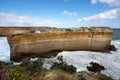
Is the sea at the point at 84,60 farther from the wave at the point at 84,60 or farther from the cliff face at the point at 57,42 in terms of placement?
the cliff face at the point at 57,42

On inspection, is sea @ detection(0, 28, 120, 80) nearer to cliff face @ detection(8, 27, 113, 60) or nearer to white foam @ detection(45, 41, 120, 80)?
white foam @ detection(45, 41, 120, 80)

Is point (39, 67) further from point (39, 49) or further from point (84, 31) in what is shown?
point (84, 31)

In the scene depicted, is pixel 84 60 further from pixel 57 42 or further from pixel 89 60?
pixel 57 42

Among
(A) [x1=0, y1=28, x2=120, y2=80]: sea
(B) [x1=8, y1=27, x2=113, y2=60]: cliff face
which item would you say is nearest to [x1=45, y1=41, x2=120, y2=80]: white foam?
(A) [x1=0, y1=28, x2=120, y2=80]: sea

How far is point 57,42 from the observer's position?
16859 mm

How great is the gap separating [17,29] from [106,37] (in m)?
17.1

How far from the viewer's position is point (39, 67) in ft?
28.6

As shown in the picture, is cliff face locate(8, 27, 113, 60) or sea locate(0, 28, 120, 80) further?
cliff face locate(8, 27, 113, 60)

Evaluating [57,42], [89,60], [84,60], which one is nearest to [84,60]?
[84,60]

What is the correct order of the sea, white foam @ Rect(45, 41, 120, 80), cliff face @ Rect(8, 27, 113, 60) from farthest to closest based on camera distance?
cliff face @ Rect(8, 27, 113, 60) → the sea → white foam @ Rect(45, 41, 120, 80)

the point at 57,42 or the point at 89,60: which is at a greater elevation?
the point at 57,42

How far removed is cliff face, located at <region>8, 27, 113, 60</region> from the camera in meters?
14.1

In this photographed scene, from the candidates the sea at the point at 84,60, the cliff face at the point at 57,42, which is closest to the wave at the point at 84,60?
the sea at the point at 84,60

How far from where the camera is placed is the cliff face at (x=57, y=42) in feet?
46.1
